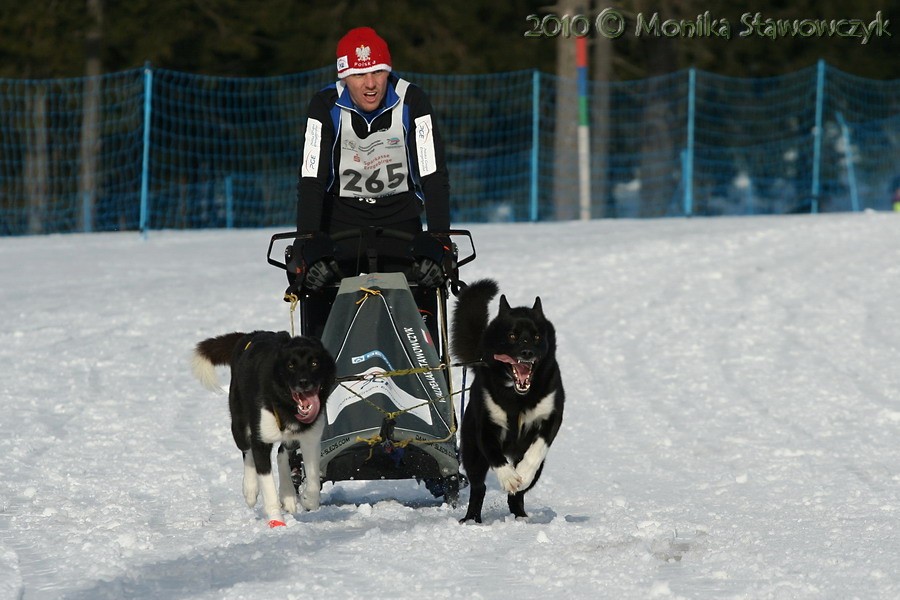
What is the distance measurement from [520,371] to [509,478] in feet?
1.35

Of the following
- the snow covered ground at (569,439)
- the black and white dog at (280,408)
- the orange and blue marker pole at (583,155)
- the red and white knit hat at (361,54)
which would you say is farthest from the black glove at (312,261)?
the orange and blue marker pole at (583,155)

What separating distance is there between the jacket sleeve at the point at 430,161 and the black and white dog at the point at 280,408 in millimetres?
845

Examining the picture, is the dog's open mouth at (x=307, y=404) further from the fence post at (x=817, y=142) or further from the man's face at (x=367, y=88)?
the fence post at (x=817, y=142)

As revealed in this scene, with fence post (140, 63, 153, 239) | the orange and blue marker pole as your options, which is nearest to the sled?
fence post (140, 63, 153, 239)

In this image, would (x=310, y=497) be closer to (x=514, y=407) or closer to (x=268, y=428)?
(x=268, y=428)

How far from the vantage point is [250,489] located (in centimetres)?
559

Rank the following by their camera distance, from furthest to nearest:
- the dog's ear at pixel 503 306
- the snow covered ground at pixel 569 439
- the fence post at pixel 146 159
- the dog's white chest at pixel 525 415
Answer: the fence post at pixel 146 159
the dog's ear at pixel 503 306
the dog's white chest at pixel 525 415
the snow covered ground at pixel 569 439

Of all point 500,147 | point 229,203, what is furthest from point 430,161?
point 500,147

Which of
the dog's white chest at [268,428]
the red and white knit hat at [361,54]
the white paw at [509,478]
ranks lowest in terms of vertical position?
the white paw at [509,478]

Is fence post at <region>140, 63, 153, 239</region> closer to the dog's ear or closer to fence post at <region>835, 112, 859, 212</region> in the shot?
fence post at <region>835, 112, 859, 212</region>

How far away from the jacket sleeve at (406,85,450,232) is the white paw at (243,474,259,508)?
1237 millimetres

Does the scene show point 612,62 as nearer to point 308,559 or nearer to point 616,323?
point 616,323

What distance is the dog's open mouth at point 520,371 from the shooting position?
5418 millimetres

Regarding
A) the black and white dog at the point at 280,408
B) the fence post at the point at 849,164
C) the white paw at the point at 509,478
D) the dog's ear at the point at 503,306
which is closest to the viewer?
the black and white dog at the point at 280,408
